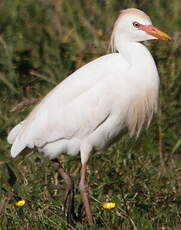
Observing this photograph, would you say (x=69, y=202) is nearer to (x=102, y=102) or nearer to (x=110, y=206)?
(x=110, y=206)

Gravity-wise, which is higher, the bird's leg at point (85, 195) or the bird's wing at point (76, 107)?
the bird's wing at point (76, 107)

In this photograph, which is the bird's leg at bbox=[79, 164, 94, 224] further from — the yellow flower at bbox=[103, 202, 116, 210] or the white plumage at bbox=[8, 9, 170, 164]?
the yellow flower at bbox=[103, 202, 116, 210]

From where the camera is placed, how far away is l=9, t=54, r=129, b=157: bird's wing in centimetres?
531

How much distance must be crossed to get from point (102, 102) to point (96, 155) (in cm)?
95

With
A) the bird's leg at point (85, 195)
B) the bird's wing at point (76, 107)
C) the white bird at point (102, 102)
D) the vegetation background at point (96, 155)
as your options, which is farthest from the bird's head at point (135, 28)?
the vegetation background at point (96, 155)

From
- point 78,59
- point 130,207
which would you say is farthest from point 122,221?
point 78,59

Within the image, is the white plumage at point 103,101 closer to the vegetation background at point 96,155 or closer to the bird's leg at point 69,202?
the bird's leg at point 69,202

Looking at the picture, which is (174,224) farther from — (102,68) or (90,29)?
(90,29)

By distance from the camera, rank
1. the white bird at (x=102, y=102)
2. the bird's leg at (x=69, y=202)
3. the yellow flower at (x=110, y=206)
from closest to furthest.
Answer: the yellow flower at (x=110, y=206)
the bird's leg at (x=69, y=202)
the white bird at (x=102, y=102)

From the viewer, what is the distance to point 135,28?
17.3 feet

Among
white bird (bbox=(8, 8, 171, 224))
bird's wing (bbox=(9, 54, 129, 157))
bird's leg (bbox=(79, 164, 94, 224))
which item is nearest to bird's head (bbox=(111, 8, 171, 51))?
white bird (bbox=(8, 8, 171, 224))

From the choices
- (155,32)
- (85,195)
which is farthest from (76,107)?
(155,32)

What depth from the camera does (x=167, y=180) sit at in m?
5.98

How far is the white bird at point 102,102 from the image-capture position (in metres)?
5.29
